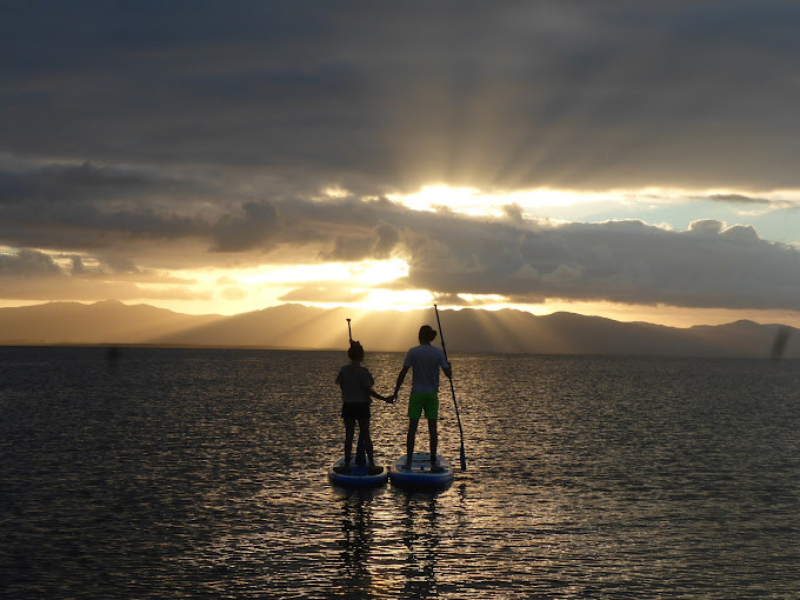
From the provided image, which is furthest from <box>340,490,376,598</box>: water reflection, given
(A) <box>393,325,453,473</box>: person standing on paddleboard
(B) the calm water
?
(A) <box>393,325,453,473</box>: person standing on paddleboard

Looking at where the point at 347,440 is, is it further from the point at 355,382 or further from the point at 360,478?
the point at 355,382

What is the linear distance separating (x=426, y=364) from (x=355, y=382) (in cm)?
214

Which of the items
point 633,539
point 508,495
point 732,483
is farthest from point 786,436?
point 633,539

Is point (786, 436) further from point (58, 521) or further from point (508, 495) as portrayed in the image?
point (58, 521)

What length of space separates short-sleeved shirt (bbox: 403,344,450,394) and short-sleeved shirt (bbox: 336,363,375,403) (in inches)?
53.8

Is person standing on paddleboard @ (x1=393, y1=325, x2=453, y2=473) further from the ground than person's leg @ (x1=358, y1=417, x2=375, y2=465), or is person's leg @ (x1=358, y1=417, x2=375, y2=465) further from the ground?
person standing on paddleboard @ (x1=393, y1=325, x2=453, y2=473)

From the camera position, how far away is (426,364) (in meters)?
22.0

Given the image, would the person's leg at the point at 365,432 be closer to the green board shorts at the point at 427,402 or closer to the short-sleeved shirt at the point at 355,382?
the short-sleeved shirt at the point at 355,382

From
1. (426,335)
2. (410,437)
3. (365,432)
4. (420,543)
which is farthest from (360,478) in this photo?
(420,543)

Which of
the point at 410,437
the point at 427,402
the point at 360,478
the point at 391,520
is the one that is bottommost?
the point at 391,520

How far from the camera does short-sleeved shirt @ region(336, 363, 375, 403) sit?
72.9 feet

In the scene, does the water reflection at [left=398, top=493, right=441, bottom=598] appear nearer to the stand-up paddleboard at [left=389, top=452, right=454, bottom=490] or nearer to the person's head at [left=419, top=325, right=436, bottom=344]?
the stand-up paddleboard at [left=389, top=452, right=454, bottom=490]

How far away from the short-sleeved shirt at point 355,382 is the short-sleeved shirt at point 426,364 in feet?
4.49

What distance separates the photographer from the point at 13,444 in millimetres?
36062
